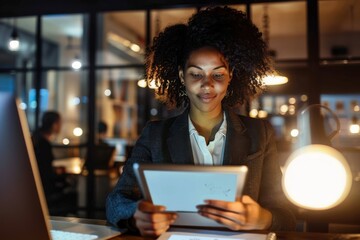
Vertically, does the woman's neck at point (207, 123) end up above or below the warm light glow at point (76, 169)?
above

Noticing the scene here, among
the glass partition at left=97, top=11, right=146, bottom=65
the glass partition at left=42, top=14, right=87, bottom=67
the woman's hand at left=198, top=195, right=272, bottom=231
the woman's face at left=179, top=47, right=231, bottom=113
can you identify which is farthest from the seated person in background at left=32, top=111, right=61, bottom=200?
the woman's hand at left=198, top=195, right=272, bottom=231

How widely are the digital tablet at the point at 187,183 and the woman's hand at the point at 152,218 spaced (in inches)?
1.3

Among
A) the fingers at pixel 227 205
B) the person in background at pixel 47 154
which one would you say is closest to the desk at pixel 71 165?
the person in background at pixel 47 154

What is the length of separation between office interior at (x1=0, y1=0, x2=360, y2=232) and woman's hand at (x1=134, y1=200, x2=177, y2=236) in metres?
1.00

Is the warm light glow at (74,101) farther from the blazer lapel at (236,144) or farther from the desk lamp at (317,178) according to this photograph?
the desk lamp at (317,178)

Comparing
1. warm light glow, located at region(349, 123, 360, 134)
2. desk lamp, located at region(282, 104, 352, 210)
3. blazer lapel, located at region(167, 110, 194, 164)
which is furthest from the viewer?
warm light glow, located at region(349, 123, 360, 134)

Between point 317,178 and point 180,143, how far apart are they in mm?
683

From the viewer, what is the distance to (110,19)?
17.5ft

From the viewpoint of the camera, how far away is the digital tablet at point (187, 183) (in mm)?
959

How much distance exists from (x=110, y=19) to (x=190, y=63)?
164 inches

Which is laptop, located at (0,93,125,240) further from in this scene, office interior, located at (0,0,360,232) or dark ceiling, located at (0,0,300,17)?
dark ceiling, located at (0,0,300,17)

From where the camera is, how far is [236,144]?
147 centimetres

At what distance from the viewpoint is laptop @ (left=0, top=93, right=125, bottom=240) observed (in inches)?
26.6

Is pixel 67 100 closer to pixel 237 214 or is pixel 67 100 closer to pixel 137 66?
pixel 137 66
